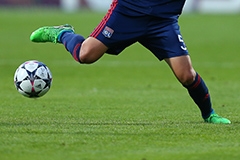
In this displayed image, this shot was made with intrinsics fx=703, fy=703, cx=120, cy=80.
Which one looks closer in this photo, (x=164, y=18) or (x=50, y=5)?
(x=164, y=18)

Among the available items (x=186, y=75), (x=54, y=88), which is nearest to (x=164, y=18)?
(x=186, y=75)

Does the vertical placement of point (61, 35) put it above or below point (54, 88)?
above

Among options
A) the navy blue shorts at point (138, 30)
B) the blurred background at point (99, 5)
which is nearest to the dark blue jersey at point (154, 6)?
the navy blue shorts at point (138, 30)

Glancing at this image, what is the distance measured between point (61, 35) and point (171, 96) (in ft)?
11.4

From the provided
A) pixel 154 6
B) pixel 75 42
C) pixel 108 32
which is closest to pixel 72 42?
pixel 75 42

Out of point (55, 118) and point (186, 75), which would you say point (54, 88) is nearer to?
point (55, 118)

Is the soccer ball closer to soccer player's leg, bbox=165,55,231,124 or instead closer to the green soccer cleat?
the green soccer cleat

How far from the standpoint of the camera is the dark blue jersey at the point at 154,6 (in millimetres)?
8336

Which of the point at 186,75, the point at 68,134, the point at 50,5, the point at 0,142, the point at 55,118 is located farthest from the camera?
the point at 50,5

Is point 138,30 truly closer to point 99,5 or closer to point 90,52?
point 90,52

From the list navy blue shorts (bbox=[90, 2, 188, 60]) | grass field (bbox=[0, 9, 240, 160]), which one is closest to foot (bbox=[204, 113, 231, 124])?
grass field (bbox=[0, 9, 240, 160])

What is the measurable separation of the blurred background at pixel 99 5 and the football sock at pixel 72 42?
143ft

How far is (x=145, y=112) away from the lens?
9.88 metres

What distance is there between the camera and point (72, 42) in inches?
350
